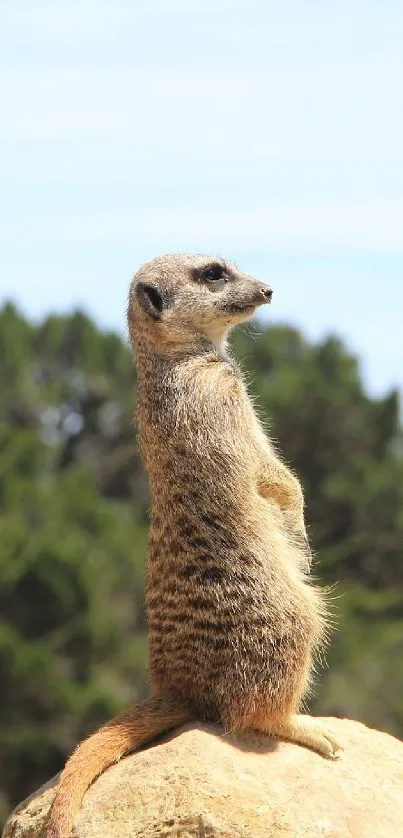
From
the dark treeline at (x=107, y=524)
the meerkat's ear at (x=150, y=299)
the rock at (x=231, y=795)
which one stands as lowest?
the dark treeline at (x=107, y=524)

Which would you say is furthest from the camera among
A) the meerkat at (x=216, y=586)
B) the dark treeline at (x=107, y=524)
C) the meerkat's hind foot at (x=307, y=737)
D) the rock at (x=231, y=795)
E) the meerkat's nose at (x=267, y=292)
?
the dark treeline at (x=107, y=524)

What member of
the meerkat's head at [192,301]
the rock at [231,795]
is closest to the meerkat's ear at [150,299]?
the meerkat's head at [192,301]

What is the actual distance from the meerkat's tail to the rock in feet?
0.17

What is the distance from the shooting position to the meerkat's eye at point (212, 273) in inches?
266

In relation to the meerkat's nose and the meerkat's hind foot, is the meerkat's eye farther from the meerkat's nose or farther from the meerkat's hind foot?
the meerkat's hind foot

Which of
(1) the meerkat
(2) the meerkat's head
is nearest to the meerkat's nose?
(2) the meerkat's head

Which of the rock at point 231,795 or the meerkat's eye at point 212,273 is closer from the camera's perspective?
the rock at point 231,795

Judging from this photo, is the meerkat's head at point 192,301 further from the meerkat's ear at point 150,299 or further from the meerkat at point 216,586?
the meerkat at point 216,586

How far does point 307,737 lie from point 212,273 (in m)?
2.12

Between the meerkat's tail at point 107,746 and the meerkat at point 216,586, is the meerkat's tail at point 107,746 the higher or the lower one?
the lower one

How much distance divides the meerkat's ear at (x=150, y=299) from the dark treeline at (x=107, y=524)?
1393 centimetres

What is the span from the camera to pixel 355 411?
109 feet

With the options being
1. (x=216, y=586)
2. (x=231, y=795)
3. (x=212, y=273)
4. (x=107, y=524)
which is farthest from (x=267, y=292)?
(x=107, y=524)

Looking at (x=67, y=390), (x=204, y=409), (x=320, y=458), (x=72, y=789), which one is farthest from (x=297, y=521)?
(x=67, y=390)
